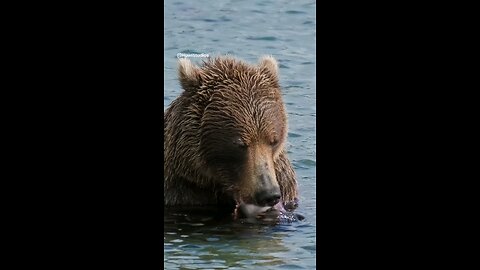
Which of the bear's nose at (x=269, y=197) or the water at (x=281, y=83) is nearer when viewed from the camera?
the water at (x=281, y=83)

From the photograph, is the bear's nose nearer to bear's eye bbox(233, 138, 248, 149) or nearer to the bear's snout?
the bear's snout

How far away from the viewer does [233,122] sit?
7652mm

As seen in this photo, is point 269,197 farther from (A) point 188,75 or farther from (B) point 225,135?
(A) point 188,75

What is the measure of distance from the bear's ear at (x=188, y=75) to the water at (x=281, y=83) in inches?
7.6

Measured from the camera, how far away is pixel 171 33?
947 cm

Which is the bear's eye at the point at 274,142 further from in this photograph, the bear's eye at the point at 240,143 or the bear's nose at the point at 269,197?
the bear's nose at the point at 269,197

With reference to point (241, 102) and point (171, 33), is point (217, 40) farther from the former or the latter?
point (241, 102)

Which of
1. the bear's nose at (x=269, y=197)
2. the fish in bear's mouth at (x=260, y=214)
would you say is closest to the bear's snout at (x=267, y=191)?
the bear's nose at (x=269, y=197)

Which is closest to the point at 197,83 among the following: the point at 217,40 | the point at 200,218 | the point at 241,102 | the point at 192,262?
the point at 241,102

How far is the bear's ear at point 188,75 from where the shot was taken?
784 cm

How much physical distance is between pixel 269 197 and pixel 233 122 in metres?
0.67

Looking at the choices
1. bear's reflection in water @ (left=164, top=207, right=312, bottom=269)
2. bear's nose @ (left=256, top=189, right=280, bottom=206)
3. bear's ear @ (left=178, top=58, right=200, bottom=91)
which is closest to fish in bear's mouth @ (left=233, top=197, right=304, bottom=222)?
bear's reflection in water @ (left=164, top=207, right=312, bottom=269)
